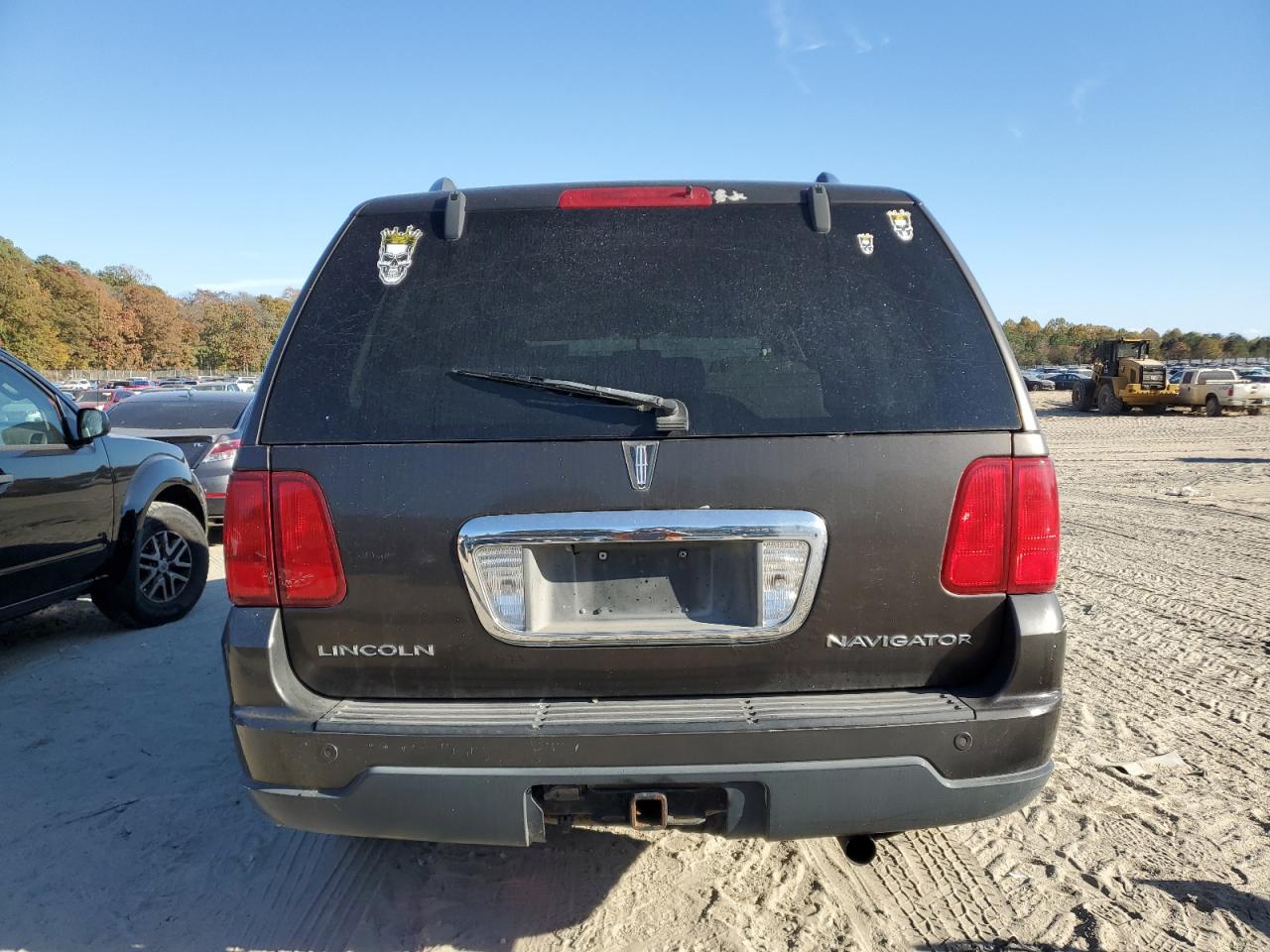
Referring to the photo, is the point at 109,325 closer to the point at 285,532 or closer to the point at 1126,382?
the point at 1126,382

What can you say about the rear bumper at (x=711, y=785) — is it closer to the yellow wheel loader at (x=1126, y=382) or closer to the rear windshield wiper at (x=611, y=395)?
the rear windshield wiper at (x=611, y=395)

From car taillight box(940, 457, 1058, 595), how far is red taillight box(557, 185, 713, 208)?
1089 mm

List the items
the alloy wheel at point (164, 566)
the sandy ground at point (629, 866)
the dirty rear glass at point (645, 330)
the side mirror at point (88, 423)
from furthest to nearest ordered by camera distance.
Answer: the alloy wheel at point (164, 566), the side mirror at point (88, 423), the sandy ground at point (629, 866), the dirty rear glass at point (645, 330)

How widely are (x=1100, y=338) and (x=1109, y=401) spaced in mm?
75414

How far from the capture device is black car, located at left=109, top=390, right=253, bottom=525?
26.9 feet

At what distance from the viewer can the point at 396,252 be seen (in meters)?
2.34

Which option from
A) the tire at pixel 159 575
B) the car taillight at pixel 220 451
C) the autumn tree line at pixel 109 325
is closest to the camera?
the tire at pixel 159 575

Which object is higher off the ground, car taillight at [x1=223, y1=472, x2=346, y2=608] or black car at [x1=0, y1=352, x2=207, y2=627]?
car taillight at [x1=223, y1=472, x2=346, y2=608]

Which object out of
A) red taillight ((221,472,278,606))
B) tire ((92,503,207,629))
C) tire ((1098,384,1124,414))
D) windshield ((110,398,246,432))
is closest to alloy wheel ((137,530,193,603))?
tire ((92,503,207,629))

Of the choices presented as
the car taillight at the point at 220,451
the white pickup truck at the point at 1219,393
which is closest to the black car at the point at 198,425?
the car taillight at the point at 220,451

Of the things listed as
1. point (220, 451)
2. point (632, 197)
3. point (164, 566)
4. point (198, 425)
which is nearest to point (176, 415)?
point (198, 425)

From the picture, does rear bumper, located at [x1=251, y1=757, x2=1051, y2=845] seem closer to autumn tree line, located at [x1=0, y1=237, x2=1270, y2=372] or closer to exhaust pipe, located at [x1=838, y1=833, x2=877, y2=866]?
exhaust pipe, located at [x1=838, y1=833, x2=877, y2=866]

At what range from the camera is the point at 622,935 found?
2.52 meters

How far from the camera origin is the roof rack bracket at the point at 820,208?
233 centimetres
